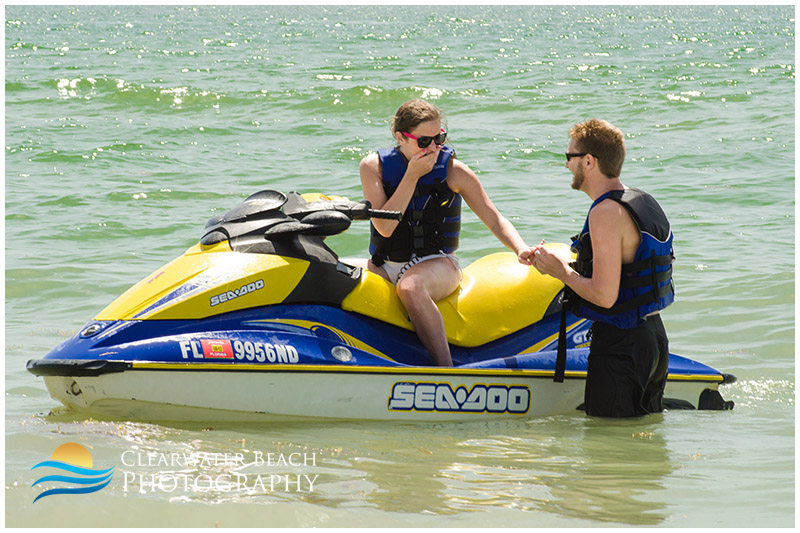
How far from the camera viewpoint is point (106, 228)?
887 cm

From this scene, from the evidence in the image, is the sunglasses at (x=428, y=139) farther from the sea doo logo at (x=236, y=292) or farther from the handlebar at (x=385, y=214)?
the sea doo logo at (x=236, y=292)

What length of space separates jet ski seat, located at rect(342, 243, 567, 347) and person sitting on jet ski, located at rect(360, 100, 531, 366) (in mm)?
92

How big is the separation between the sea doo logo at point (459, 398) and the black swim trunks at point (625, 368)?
0.33 metres

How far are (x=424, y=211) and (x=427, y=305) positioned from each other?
497 millimetres

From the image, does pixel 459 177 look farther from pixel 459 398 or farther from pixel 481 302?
pixel 459 398

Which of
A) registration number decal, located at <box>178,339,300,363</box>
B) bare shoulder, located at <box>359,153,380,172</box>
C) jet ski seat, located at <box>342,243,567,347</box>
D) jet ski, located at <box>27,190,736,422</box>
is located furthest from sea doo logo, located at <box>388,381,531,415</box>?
bare shoulder, located at <box>359,153,380,172</box>

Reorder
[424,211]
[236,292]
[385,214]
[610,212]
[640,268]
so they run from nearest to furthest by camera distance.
Answer: [610,212] → [640,268] → [236,292] → [385,214] → [424,211]

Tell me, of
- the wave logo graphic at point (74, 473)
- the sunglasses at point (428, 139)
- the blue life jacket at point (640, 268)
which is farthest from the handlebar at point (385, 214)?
the wave logo graphic at point (74, 473)

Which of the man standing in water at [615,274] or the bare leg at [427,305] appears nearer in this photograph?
the man standing in water at [615,274]

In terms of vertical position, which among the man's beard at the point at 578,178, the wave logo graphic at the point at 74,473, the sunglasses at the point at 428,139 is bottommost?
the wave logo graphic at the point at 74,473

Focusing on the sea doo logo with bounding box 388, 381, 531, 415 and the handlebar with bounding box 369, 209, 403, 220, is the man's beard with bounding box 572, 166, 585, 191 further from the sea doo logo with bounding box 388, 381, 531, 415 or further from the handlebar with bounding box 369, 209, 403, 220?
the sea doo logo with bounding box 388, 381, 531, 415

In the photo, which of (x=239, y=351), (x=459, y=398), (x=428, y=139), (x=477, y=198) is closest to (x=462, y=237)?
(x=477, y=198)

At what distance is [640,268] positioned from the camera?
161 inches

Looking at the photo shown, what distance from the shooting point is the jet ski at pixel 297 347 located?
13.4ft
